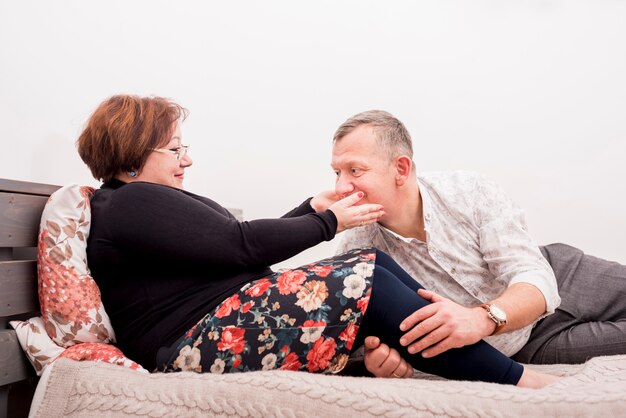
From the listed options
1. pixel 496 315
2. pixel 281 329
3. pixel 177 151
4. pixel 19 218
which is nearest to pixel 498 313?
pixel 496 315

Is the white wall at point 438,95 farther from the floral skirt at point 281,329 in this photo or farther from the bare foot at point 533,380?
the bare foot at point 533,380

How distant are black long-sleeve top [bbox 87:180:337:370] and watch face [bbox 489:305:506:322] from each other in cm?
Answer: 45

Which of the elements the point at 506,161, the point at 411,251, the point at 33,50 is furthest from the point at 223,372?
the point at 506,161

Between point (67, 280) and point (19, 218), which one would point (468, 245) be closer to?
point (67, 280)

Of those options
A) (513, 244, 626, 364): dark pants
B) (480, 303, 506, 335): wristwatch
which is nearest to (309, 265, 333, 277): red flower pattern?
(480, 303, 506, 335): wristwatch

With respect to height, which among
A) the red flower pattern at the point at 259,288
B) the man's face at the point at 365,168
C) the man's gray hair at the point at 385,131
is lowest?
the red flower pattern at the point at 259,288

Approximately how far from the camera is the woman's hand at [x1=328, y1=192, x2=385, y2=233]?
1.32 meters

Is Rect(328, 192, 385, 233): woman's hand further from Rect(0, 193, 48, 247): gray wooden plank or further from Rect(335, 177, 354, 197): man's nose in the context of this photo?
Rect(0, 193, 48, 247): gray wooden plank

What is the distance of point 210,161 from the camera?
242cm

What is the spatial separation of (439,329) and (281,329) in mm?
338

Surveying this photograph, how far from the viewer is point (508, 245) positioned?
4.69 feet

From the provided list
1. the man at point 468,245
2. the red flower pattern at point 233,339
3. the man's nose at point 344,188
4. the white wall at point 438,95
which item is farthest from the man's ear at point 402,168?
the white wall at point 438,95

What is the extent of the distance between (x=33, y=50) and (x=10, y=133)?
33 cm

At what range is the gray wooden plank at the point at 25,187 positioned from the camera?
1166mm
